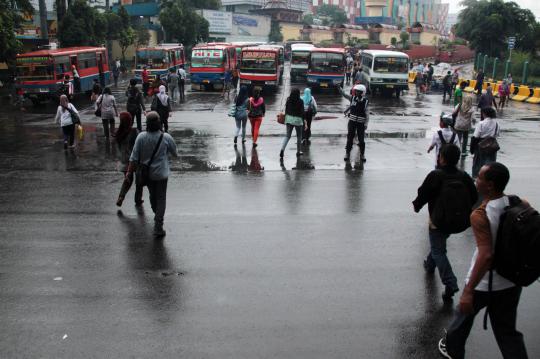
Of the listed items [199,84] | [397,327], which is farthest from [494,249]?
[199,84]

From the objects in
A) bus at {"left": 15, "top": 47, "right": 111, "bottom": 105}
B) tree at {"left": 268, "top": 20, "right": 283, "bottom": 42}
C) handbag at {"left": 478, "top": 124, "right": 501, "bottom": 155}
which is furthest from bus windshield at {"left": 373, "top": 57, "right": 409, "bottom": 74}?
tree at {"left": 268, "top": 20, "right": 283, "bottom": 42}

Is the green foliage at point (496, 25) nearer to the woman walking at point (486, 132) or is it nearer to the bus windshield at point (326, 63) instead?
the bus windshield at point (326, 63)

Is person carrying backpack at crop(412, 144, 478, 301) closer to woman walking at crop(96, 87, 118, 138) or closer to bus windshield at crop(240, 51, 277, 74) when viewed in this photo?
woman walking at crop(96, 87, 118, 138)

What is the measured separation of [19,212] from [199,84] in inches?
922

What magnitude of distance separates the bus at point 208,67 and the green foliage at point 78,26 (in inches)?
413

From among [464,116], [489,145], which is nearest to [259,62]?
[464,116]

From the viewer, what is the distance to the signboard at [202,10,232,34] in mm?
76125

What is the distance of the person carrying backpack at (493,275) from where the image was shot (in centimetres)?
381

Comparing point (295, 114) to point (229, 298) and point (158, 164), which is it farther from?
point (229, 298)

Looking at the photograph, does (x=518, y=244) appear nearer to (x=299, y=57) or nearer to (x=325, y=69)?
(x=325, y=69)

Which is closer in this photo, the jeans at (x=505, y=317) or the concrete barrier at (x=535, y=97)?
the jeans at (x=505, y=317)

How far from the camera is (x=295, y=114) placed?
12.4 metres

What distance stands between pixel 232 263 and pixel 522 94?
2714 centimetres

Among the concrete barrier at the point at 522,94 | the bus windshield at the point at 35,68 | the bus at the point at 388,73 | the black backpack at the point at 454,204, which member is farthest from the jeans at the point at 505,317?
the concrete barrier at the point at 522,94
